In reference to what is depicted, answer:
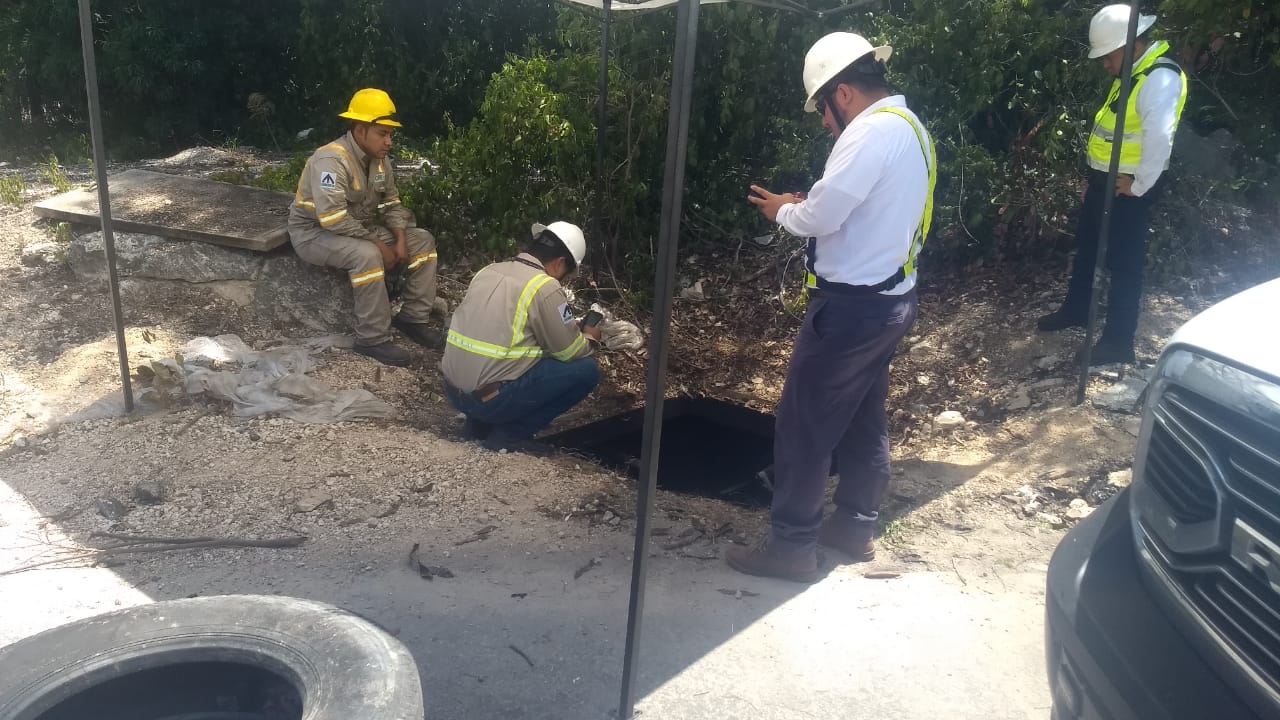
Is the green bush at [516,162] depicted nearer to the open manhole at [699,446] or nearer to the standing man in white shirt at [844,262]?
the open manhole at [699,446]

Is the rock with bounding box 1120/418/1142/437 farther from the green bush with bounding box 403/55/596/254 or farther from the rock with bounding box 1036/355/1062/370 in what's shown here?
the green bush with bounding box 403/55/596/254

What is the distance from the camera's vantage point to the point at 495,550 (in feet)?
12.4

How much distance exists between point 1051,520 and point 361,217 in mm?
4328

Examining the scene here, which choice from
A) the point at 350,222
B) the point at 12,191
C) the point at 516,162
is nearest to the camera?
the point at 350,222

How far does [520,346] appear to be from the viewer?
15.9 feet

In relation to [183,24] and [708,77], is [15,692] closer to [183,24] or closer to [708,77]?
[708,77]

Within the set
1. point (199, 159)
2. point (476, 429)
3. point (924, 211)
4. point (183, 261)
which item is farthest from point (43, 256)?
point (924, 211)

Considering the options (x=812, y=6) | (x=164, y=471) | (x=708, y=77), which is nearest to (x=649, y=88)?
(x=708, y=77)

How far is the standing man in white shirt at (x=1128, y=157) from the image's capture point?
193 inches

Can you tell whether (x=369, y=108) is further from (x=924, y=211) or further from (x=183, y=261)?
(x=924, y=211)

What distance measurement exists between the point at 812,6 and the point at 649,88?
142 cm

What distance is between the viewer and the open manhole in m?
5.43

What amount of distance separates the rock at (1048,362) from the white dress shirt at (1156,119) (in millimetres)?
1051

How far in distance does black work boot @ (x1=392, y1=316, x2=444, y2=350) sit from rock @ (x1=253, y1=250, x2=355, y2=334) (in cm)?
32
